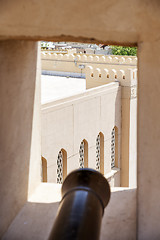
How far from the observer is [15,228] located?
4086 mm

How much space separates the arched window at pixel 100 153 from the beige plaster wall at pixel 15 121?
30.2 feet

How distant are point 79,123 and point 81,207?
390 inches

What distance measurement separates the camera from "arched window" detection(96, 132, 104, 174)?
13.7 meters

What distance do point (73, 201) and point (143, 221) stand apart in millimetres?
1284

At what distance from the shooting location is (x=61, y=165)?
11.7 m

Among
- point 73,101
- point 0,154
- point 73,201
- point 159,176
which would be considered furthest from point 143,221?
point 73,101

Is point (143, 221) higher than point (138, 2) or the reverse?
the reverse

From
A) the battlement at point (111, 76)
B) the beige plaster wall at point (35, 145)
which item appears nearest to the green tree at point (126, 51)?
the battlement at point (111, 76)

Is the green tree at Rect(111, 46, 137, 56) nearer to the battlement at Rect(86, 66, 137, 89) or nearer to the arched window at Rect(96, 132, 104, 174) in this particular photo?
the battlement at Rect(86, 66, 137, 89)

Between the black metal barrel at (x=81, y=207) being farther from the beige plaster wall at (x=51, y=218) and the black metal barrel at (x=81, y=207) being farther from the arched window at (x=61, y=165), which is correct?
the arched window at (x=61, y=165)

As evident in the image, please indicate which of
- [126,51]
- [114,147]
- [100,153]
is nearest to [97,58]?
[114,147]

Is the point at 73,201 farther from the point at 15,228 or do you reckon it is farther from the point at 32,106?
the point at 32,106

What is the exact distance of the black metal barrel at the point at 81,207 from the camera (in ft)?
6.41

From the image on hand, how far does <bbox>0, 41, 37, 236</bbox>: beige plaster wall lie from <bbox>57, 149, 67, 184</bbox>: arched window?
702cm
